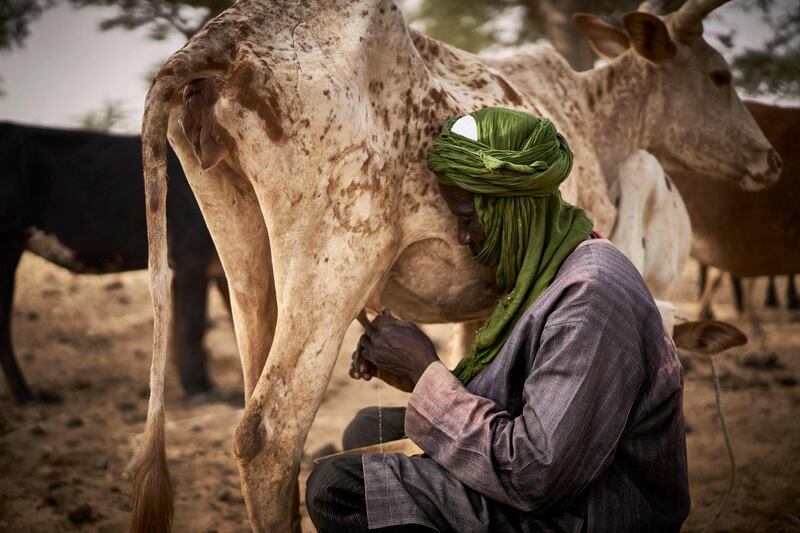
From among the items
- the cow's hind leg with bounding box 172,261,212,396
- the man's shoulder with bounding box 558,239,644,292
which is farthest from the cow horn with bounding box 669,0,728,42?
the cow's hind leg with bounding box 172,261,212,396

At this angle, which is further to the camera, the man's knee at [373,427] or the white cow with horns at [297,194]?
the man's knee at [373,427]

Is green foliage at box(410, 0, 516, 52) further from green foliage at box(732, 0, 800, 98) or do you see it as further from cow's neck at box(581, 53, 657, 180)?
cow's neck at box(581, 53, 657, 180)

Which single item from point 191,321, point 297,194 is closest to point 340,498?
point 297,194

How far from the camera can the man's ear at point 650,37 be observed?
362cm

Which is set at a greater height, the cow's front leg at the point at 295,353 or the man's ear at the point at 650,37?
the man's ear at the point at 650,37

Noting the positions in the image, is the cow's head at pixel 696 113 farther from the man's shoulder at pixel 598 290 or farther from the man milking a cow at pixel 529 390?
the man's shoulder at pixel 598 290

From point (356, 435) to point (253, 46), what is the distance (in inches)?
60.2

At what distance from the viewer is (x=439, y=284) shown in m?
2.59

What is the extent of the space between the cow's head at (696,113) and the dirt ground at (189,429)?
166cm

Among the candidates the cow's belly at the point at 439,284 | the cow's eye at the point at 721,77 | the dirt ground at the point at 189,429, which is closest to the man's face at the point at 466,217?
the cow's belly at the point at 439,284

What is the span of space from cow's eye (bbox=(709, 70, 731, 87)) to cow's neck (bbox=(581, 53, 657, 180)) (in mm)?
355

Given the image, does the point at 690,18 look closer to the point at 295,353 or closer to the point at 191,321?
the point at 295,353

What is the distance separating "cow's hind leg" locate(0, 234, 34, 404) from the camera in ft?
17.5

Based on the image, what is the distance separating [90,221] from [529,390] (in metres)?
4.51
